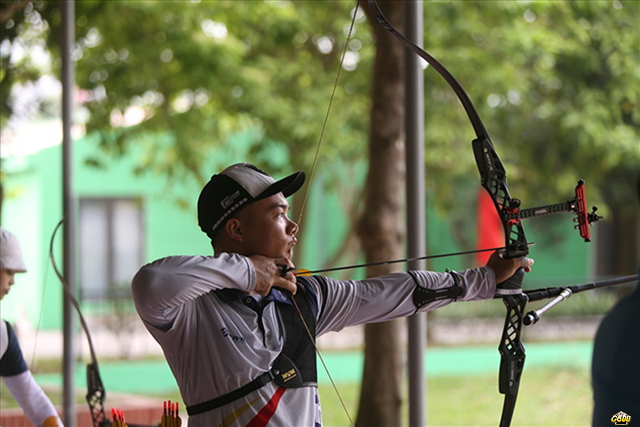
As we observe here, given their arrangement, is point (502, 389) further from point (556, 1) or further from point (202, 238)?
point (202, 238)

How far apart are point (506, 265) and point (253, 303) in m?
0.54

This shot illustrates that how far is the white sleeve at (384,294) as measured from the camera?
5.69ft

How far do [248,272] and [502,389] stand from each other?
24.6 inches

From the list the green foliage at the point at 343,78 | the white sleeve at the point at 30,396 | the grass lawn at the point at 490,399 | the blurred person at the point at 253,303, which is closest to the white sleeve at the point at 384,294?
the blurred person at the point at 253,303

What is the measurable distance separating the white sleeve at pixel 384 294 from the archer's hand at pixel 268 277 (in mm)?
184

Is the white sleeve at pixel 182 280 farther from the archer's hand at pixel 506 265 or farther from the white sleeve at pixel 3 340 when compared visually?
the white sleeve at pixel 3 340

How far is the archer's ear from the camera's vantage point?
165 centimetres

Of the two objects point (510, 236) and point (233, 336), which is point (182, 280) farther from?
point (510, 236)

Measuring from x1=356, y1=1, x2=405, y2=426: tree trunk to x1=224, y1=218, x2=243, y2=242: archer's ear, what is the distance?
2244mm

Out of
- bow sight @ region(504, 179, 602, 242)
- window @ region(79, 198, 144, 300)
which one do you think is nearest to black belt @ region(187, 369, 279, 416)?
bow sight @ region(504, 179, 602, 242)

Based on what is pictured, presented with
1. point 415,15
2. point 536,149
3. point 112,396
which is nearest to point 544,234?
point 536,149

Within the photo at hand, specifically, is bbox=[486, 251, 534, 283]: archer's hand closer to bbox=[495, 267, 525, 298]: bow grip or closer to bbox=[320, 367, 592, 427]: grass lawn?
bbox=[495, 267, 525, 298]: bow grip

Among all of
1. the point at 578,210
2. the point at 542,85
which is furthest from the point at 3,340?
the point at 542,85

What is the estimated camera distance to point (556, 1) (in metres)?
6.29
